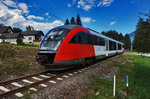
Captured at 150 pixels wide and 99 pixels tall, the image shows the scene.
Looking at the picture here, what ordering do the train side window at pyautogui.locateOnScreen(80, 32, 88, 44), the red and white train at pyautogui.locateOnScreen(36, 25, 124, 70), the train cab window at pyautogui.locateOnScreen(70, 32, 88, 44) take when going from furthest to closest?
the train side window at pyautogui.locateOnScreen(80, 32, 88, 44) < the train cab window at pyautogui.locateOnScreen(70, 32, 88, 44) < the red and white train at pyautogui.locateOnScreen(36, 25, 124, 70)

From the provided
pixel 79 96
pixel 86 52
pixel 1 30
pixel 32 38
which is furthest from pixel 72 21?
pixel 79 96

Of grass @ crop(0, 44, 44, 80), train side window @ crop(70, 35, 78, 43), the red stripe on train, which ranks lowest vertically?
grass @ crop(0, 44, 44, 80)

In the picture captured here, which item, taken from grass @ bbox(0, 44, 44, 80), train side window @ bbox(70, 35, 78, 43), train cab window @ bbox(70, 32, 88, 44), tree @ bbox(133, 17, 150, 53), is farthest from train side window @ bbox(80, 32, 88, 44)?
grass @ bbox(0, 44, 44, 80)

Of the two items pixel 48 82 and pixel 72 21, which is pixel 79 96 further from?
pixel 72 21

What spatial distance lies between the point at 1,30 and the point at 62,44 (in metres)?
55.3

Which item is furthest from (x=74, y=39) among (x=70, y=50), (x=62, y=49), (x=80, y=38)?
(x=62, y=49)

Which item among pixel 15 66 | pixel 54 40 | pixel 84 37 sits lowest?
pixel 15 66

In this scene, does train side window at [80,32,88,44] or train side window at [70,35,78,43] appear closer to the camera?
train side window at [70,35,78,43]

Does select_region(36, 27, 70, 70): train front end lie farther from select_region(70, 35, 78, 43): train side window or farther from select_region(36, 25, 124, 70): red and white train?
select_region(70, 35, 78, 43): train side window

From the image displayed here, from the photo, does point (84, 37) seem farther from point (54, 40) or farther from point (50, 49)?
→ point (50, 49)

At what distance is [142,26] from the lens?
550cm

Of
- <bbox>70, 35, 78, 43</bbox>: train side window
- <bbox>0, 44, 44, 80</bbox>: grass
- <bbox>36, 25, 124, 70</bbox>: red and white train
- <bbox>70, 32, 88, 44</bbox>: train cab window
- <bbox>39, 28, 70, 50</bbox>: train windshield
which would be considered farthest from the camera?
<bbox>70, 32, 88, 44</bbox>: train cab window

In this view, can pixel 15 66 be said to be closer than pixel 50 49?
No

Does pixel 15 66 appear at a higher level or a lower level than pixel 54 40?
lower
